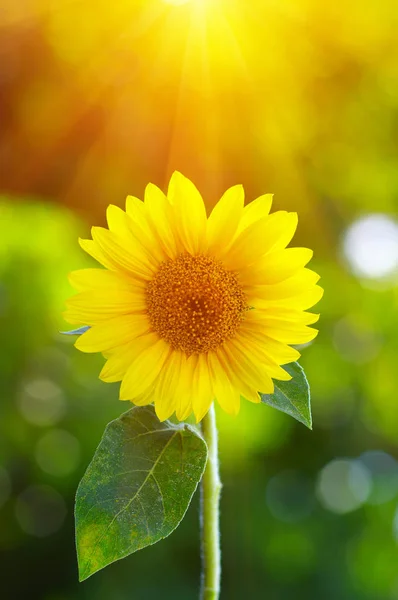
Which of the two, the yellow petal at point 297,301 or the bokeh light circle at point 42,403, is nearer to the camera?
the yellow petal at point 297,301

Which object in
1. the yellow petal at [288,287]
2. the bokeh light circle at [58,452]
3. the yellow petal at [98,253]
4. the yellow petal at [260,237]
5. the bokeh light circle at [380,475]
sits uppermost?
the yellow petal at [260,237]

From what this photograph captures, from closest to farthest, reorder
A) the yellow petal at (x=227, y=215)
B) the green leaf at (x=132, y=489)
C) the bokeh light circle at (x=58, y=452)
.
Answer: the green leaf at (x=132, y=489), the yellow petal at (x=227, y=215), the bokeh light circle at (x=58, y=452)

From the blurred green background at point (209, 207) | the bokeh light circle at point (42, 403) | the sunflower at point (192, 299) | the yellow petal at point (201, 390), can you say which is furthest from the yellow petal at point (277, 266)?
the bokeh light circle at point (42, 403)

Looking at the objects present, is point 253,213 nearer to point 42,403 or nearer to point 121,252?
point 121,252

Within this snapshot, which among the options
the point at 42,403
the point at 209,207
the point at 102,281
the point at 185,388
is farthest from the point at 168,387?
the point at 209,207

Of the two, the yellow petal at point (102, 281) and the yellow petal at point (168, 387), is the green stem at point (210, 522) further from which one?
the yellow petal at point (102, 281)

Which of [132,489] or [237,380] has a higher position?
[237,380]

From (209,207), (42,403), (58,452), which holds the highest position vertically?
(209,207)
